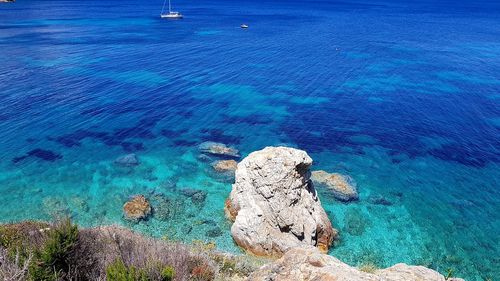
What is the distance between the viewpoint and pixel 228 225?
1033 inches

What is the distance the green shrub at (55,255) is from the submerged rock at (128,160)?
20027mm

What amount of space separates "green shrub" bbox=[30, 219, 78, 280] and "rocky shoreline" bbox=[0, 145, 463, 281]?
0.08 metres

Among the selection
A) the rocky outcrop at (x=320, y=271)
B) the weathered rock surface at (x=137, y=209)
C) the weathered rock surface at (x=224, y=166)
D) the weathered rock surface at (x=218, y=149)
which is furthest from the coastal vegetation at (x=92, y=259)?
the weathered rock surface at (x=218, y=149)

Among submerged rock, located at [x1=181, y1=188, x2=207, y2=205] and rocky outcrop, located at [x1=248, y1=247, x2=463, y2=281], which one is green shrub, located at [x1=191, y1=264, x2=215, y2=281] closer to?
rocky outcrop, located at [x1=248, y1=247, x2=463, y2=281]

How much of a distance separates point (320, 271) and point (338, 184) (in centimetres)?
1986

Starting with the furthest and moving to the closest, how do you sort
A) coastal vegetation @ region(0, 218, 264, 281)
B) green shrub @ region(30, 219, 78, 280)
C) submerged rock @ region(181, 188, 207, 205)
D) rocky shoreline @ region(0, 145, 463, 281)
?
1. submerged rock @ region(181, 188, 207, 205)
2. rocky shoreline @ region(0, 145, 463, 281)
3. green shrub @ region(30, 219, 78, 280)
4. coastal vegetation @ region(0, 218, 264, 281)

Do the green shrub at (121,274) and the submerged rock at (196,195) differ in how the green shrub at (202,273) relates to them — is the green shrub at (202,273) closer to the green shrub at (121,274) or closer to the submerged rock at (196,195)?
the green shrub at (121,274)

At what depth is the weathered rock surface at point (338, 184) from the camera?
29688 mm

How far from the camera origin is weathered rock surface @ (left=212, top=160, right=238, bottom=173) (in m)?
32.7

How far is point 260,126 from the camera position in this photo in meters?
42.6

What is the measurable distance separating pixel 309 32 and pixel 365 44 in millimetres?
17905

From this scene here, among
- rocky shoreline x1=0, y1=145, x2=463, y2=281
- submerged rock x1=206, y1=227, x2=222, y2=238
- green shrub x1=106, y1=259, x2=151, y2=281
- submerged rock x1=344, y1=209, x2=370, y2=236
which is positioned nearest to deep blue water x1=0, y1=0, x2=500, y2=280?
submerged rock x1=344, y1=209, x2=370, y2=236

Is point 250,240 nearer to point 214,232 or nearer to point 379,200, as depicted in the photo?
point 214,232

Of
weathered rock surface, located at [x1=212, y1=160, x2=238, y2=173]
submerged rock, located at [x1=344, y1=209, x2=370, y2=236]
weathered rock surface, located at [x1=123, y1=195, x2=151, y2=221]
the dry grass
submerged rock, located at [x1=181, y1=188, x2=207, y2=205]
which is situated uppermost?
the dry grass
